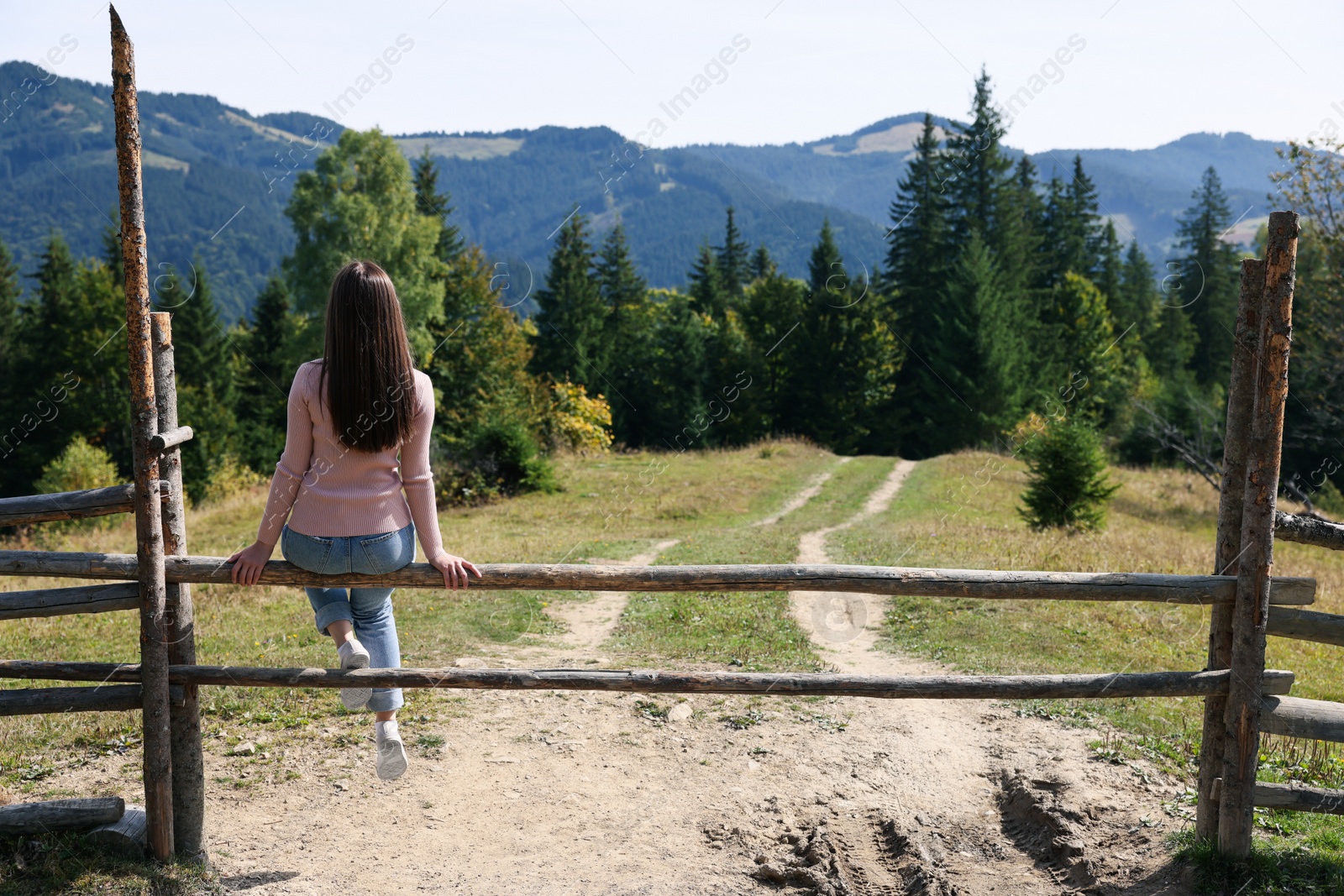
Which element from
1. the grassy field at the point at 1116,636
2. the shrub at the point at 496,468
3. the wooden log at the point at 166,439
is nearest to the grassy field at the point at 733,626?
the grassy field at the point at 1116,636

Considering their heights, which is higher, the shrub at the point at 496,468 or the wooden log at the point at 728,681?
the wooden log at the point at 728,681

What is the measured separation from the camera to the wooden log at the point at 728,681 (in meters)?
4.77

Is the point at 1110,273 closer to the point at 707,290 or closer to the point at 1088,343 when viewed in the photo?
the point at 1088,343

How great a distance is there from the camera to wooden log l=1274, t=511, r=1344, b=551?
4.80m

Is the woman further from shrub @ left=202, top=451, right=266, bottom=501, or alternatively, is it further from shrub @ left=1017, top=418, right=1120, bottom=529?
shrub @ left=202, top=451, right=266, bottom=501

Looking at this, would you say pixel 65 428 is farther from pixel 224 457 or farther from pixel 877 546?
pixel 877 546

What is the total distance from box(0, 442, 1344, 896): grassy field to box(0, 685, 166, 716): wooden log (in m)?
0.68

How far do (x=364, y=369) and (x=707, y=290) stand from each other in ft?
190

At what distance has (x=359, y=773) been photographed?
627cm

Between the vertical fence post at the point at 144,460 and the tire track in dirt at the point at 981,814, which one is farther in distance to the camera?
the tire track in dirt at the point at 981,814

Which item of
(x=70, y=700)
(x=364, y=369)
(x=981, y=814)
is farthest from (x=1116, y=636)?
(x=70, y=700)

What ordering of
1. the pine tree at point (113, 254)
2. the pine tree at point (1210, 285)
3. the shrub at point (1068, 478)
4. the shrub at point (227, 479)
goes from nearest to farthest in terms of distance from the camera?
1. the shrub at point (1068, 478)
2. the shrub at point (227, 479)
3. the pine tree at point (113, 254)
4. the pine tree at point (1210, 285)

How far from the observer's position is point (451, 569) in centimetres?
438

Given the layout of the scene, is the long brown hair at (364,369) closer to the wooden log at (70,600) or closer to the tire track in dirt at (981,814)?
the wooden log at (70,600)
